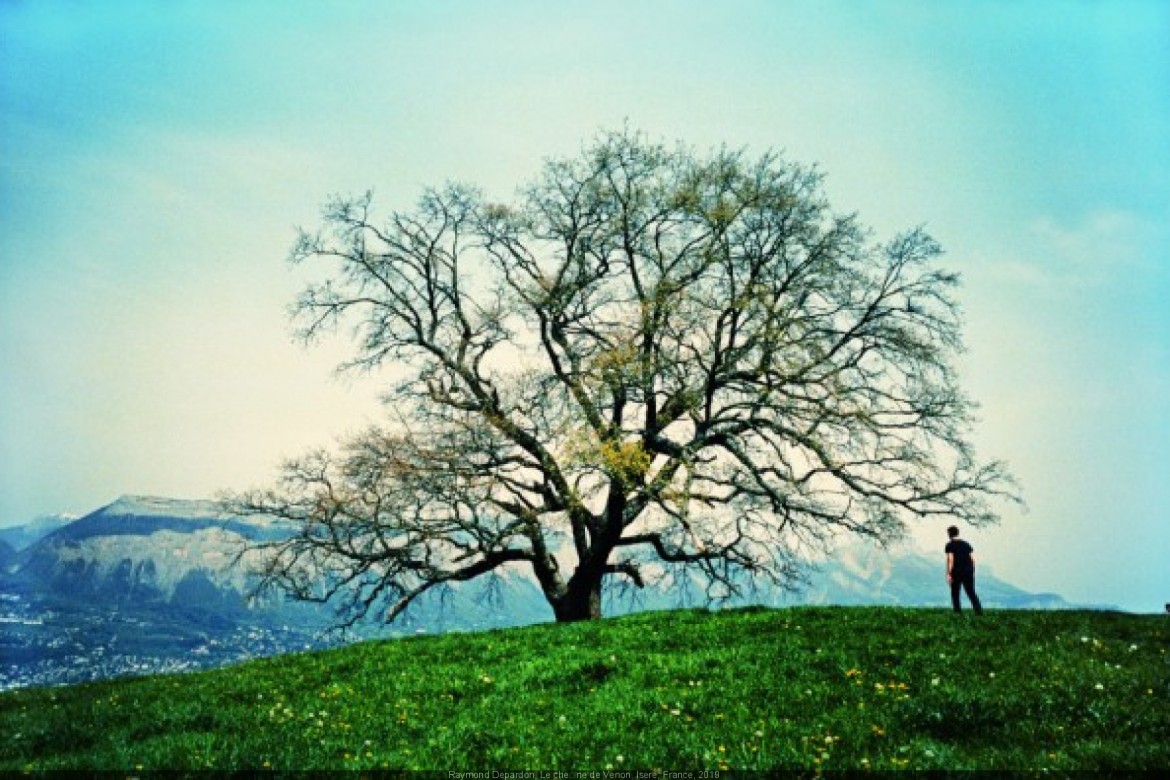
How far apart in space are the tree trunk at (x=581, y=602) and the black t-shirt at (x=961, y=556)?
10.7m

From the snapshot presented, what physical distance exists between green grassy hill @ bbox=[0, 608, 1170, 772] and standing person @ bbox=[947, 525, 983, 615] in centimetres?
134

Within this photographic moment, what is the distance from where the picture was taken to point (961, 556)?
15492mm

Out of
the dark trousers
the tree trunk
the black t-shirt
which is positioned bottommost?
the tree trunk

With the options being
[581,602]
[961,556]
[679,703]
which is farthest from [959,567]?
[581,602]

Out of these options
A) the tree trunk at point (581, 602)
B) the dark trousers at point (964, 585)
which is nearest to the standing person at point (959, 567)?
the dark trousers at point (964, 585)

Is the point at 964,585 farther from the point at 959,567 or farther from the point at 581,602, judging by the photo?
the point at 581,602

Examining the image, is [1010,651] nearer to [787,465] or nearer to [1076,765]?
[1076,765]

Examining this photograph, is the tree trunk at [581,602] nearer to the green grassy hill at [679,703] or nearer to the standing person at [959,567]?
the green grassy hill at [679,703]

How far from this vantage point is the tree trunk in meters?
22.3

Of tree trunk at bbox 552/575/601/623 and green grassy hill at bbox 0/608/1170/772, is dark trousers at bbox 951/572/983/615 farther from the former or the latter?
tree trunk at bbox 552/575/601/623

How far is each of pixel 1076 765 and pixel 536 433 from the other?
1713 centimetres

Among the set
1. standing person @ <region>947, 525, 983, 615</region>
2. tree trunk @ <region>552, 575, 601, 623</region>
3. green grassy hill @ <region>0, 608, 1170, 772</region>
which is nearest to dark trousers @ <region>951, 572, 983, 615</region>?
standing person @ <region>947, 525, 983, 615</region>

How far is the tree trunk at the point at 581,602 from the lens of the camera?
22.3 metres

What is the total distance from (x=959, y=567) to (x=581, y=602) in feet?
37.3
